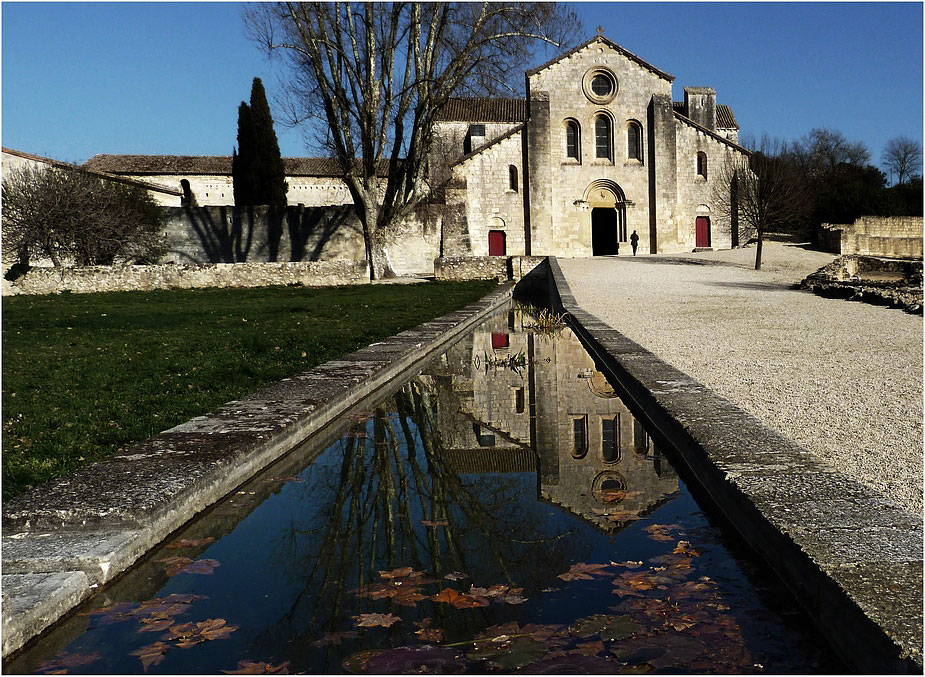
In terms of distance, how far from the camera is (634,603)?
8.00 ft

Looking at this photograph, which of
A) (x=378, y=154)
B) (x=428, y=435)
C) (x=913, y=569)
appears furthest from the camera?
(x=378, y=154)

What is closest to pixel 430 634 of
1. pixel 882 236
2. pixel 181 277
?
pixel 181 277

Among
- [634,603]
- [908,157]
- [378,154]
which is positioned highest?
[908,157]

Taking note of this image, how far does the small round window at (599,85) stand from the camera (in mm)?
40156

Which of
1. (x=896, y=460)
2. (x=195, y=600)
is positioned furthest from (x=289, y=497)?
(x=896, y=460)

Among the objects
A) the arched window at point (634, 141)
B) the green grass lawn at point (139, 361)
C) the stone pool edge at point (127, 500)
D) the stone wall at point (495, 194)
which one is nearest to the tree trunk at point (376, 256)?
the green grass lawn at point (139, 361)

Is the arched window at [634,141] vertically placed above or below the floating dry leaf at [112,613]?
above

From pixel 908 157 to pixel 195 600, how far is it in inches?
3262

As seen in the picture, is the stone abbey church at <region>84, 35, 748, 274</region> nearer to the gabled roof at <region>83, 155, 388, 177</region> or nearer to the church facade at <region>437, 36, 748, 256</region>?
the church facade at <region>437, 36, 748, 256</region>

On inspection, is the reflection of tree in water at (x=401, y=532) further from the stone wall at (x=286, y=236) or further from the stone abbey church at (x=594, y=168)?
the stone abbey church at (x=594, y=168)

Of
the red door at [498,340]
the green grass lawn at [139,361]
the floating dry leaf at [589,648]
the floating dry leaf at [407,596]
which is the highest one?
the green grass lawn at [139,361]

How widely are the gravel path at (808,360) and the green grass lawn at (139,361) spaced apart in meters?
3.61

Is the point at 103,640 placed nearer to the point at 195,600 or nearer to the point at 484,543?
the point at 195,600

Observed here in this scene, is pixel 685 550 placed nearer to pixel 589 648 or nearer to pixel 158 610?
pixel 589 648
